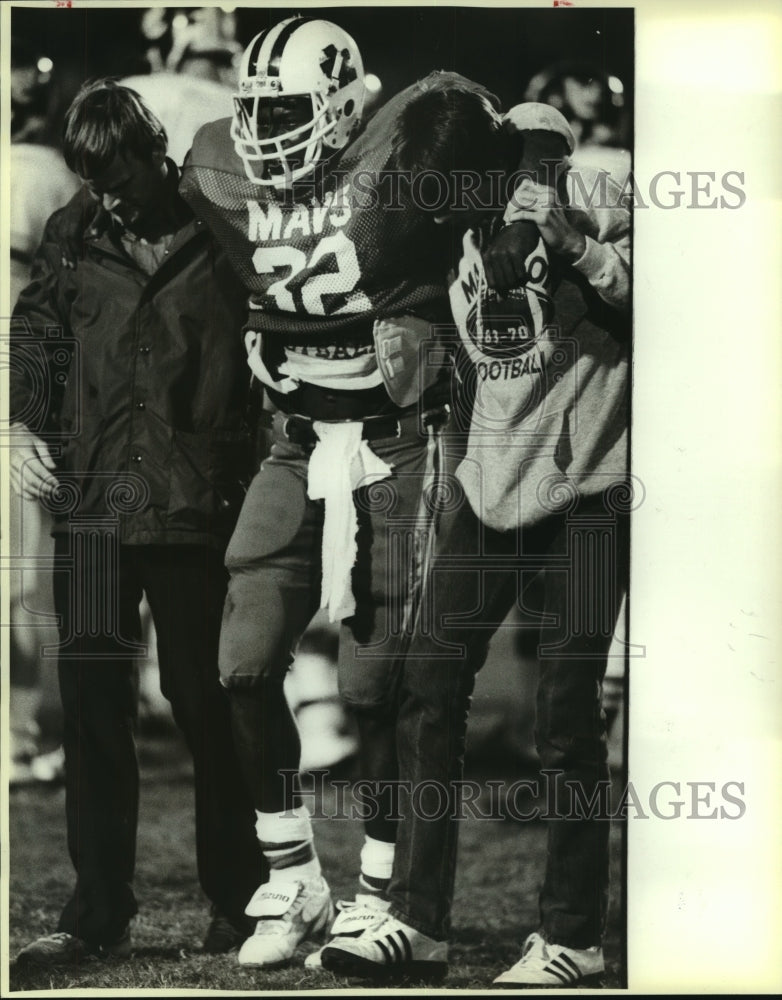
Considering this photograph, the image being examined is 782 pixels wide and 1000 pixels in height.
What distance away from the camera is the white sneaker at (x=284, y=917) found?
353cm

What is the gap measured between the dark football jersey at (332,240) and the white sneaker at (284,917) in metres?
1.59

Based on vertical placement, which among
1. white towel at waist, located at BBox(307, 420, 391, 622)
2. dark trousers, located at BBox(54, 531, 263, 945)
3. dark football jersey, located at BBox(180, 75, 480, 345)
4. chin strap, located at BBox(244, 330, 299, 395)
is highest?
dark football jersey, located at BBox(180, 75, 480, 345)

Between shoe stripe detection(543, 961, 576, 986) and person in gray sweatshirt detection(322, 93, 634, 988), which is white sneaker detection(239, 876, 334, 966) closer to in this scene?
person in gray sweatshirt detection(322, 93, 634, 988)

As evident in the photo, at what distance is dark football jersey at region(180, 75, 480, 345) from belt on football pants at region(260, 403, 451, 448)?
0.75 ft

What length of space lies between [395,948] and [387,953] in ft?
0.09

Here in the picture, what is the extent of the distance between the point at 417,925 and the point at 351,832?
12.8 inches

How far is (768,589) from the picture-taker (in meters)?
3.61

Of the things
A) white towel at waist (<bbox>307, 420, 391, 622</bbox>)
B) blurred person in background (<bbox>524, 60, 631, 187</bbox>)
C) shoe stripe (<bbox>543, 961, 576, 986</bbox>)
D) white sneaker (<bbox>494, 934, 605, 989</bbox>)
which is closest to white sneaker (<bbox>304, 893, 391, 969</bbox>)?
white sneaker (<bbox>494, 934, 605, 989</bbox>)

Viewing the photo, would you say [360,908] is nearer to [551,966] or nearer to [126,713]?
[551,966]

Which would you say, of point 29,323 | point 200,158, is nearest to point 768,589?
point 200,158

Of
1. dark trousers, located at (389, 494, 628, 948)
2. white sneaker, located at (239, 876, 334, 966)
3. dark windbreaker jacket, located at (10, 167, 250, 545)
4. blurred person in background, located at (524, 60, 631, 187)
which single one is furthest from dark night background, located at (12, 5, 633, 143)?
white sneaker, located at (239, 876, 334, 966)

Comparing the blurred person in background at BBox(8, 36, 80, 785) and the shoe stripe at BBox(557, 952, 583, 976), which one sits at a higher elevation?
the blurred person in background at BBox(8, 36, 80, 785)

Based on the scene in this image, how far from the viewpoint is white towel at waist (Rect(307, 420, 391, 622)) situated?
3545 millimetres

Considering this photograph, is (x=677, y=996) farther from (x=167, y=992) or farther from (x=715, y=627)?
(x=167, y=992)
